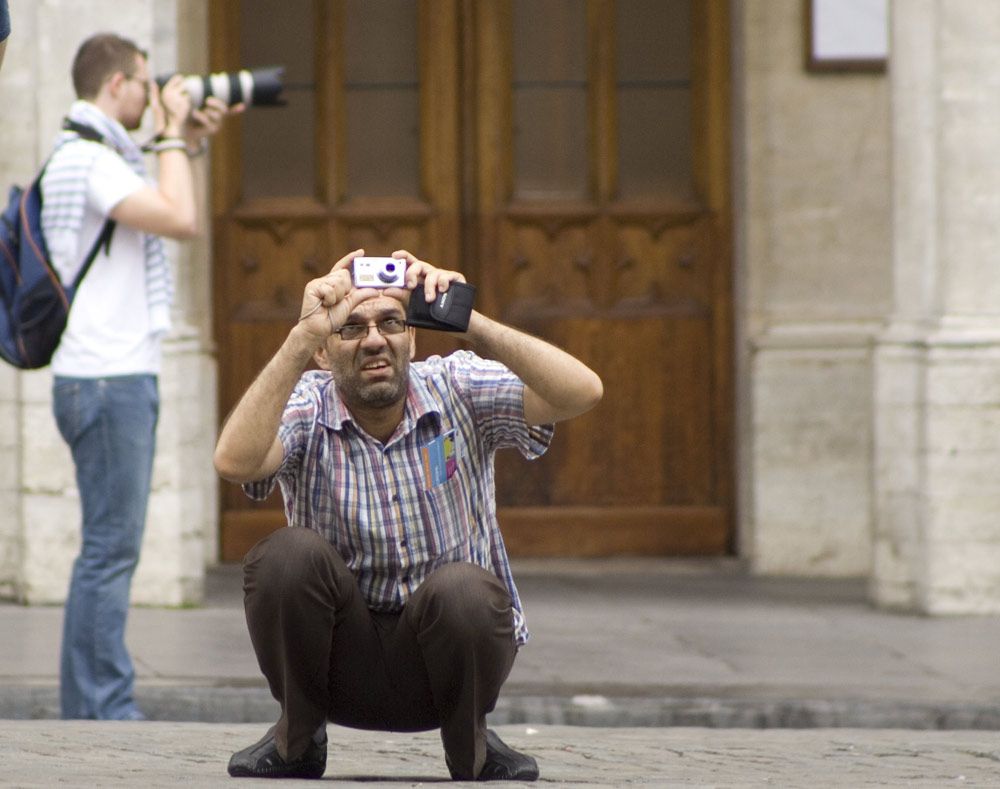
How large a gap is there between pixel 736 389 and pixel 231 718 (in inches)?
163

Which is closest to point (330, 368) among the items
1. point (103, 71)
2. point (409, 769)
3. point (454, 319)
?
point (454, 319)

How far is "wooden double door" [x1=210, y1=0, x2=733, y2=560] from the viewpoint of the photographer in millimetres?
10477

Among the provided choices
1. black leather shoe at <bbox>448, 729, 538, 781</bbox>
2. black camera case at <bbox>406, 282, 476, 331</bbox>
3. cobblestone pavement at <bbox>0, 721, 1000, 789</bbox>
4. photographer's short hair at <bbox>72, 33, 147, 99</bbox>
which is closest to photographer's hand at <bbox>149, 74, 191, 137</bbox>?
photographer's short hair at <bbox>72, 33, 147, 99</bbox>

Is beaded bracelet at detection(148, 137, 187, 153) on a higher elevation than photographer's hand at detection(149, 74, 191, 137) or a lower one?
lower

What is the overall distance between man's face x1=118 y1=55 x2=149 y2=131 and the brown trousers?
7.71ft

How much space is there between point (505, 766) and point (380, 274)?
44.5 inches

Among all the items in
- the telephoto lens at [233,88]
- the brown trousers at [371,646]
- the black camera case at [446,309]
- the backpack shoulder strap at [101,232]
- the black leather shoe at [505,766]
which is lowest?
the black leather shoe at [505,766]

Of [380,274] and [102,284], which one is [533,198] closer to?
[102,284]

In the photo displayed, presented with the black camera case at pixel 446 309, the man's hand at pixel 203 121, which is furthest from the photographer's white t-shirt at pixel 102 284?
the black camera case at pixel 446 309

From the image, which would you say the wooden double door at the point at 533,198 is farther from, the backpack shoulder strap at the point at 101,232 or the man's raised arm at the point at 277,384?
the man's raised arm at the point at 277,384

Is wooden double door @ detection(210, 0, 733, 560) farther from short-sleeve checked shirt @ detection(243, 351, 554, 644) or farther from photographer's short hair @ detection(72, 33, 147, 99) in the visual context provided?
short-sleeve checked shirt @ detection(243, 351, 554, 644)

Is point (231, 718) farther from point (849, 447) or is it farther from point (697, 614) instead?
point (849, 447)

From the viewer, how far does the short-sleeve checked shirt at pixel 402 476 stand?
4.95 m

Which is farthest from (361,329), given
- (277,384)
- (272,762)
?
Result: (272,762)
